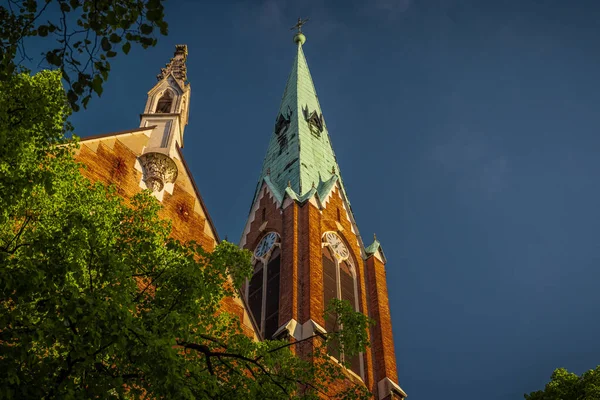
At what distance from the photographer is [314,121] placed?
120ft

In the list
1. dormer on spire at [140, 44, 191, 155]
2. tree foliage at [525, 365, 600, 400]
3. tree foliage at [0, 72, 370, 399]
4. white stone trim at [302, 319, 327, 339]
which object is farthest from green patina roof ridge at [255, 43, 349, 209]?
tree foliage at [0, 72, 370, 399]

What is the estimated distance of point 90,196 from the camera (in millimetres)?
9891

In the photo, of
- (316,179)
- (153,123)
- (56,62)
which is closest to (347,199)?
(316,179)

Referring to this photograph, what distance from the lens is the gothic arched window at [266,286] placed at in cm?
2375

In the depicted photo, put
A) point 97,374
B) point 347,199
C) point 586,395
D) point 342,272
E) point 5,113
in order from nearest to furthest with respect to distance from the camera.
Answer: point 97,374, point 5,113, point 586,395, point 342,272, point 347,199

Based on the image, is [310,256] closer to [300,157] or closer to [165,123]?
[165,123]

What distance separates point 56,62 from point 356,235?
22.3m

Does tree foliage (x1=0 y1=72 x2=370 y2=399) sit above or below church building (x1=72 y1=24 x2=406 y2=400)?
below

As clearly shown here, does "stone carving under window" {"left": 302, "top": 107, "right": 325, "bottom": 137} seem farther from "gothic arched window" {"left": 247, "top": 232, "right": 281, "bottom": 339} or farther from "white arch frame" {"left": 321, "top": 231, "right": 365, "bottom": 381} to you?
"gothic arched window" {"left": 247, "top": 232, "right": 281, "bottom": 339}

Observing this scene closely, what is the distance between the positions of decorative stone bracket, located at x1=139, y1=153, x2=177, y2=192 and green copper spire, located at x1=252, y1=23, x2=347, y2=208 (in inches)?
388

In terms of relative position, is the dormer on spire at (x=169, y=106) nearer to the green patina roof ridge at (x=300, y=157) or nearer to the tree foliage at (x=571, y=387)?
the green patina roof ridge at (x=300, y=157)

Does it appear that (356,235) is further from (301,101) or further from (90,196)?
(90,196)

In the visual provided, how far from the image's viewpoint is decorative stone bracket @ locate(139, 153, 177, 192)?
17500 mm

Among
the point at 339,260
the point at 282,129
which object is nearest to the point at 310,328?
the point at 339,260
